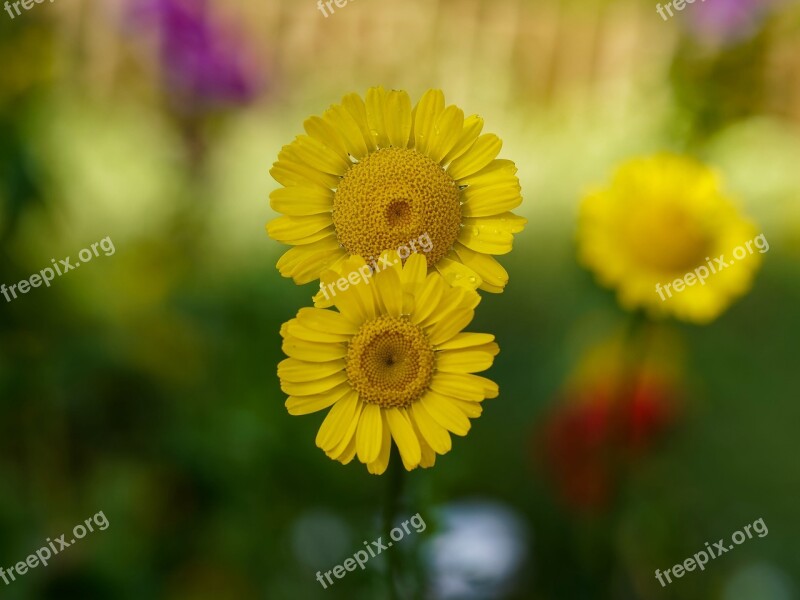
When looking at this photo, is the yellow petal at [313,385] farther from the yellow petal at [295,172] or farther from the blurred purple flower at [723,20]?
the blurred purple flower at [723,20]

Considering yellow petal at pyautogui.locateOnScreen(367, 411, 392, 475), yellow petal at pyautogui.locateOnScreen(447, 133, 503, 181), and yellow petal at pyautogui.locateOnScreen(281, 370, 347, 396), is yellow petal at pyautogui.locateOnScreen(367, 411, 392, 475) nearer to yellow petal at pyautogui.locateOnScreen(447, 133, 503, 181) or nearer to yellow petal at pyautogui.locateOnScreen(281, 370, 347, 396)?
yellow petal at pyautogui.locateOnScreen(281, 370, 347, 396)

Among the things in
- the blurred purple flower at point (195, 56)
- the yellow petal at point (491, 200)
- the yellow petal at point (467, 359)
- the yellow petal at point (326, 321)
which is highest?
the blurred purple flower at point (195, 56)

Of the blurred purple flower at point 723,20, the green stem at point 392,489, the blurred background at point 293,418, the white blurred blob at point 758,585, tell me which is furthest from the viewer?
the blurred purple flower at point 723,20

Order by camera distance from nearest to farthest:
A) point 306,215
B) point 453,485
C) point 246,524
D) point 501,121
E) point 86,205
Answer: point 306,215 → point 453,485 → point 246,524 → point 86,205 → point 501,121

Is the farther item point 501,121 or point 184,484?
point 501,121

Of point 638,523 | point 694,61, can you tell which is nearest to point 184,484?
point 638,523

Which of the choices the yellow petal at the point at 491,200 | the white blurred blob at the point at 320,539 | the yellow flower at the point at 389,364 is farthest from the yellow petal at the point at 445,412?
the white blurred blob at the point at 320,539

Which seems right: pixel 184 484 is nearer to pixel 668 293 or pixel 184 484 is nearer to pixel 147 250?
pixel 147 250

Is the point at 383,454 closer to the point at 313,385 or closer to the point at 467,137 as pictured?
the point at 313,385
